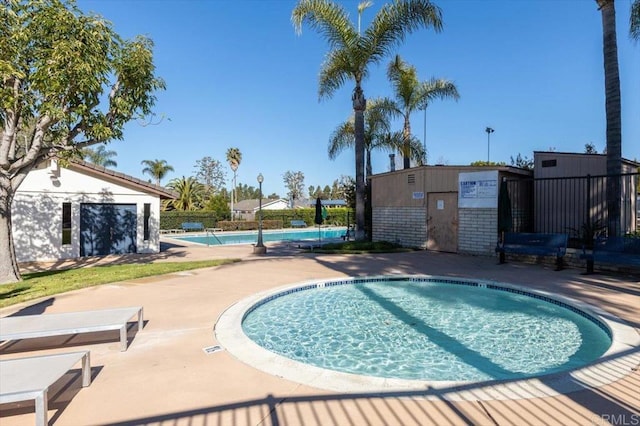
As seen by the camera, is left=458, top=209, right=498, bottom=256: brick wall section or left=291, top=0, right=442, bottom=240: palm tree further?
left=291, top=0, right=442, bottom=240: palm tree

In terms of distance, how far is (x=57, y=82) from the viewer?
314 inches

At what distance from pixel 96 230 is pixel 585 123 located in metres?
30.3

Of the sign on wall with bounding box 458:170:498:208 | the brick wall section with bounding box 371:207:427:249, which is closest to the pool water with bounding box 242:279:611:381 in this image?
the sign on wall with bounding box 458:170:498:208

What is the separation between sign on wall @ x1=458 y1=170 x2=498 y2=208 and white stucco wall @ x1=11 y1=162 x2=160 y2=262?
14829mm

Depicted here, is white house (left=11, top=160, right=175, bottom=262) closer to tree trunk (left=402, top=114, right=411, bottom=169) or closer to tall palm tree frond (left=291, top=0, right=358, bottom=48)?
tall palm tree frond (left=291, top=0, right=358, bottom=48)

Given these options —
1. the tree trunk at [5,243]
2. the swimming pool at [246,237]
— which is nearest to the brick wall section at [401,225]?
the swimming pool at [246,237]

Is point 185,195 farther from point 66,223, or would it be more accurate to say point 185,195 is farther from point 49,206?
point 49,206

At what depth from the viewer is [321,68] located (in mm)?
16531

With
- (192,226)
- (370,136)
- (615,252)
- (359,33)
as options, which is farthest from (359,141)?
(192,226)

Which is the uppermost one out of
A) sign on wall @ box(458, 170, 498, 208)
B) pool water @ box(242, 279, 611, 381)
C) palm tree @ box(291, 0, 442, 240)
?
palm tree @ box(291, 0, 442, 240)

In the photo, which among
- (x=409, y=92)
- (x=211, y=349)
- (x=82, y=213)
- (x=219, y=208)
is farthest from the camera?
(x=219, y=208)

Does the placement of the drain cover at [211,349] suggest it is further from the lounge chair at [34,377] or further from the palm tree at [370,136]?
the palm tree at [370,136]

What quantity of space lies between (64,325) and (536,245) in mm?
11886

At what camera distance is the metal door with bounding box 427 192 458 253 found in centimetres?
1440
